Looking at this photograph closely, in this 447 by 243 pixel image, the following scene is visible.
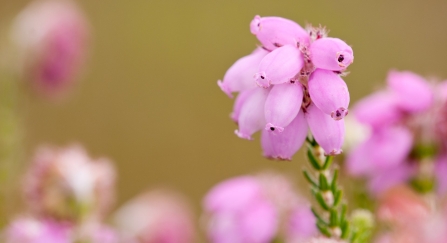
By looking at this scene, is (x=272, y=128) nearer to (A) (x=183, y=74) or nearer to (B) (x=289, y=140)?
(B) (x=289, y=140)

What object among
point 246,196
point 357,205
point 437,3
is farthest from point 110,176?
point 437,3

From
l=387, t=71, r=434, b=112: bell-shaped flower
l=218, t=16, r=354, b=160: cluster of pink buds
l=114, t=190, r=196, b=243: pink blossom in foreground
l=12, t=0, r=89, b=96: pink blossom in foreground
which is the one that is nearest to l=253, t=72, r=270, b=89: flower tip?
l=218, t=16, r=354, b=160: cluster of pink buds

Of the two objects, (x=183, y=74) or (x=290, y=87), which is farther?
(x=183, y=74)

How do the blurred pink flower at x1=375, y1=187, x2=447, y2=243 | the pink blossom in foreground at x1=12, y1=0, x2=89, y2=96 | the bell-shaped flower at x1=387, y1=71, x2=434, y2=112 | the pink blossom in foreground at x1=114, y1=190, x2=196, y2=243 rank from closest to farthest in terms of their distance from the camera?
1. the blurred pink flower at x1=375, y1=187, x2=447, y2=243
2. the bell-shaped flower at x1=387, y1=71, x2=434, y2=112
3. the pink blossom in foreground at x1=114, y1=190, x2=196, y2=243
4. the pink blossom in foreground at x1=12, y1=0, x2=89, y2=96

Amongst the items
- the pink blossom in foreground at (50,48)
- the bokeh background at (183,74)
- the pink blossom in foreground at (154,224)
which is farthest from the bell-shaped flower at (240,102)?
the bokeh background at (183,74)

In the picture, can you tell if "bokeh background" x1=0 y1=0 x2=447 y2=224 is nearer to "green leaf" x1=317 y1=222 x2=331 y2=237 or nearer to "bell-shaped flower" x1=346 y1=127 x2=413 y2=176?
"bell-shaped flower" x1=346 y1=127 x2=413 y2=176

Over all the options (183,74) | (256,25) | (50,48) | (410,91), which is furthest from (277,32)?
(183,74)
